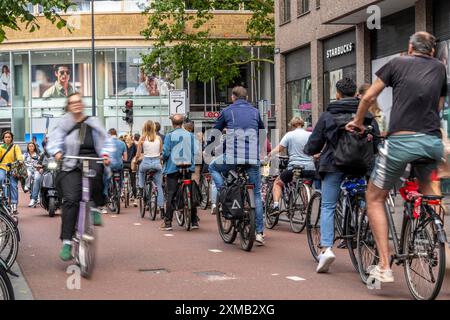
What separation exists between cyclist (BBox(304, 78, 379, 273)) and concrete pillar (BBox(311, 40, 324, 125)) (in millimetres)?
19281

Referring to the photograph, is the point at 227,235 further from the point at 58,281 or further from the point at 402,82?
the point at 402,82

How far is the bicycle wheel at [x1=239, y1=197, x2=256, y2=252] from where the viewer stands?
401 inches

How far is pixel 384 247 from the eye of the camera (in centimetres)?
692

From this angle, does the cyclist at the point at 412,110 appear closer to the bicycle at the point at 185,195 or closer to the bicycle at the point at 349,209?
the bicycle at the point at 349,209

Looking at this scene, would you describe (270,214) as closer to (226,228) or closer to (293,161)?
(293,161)

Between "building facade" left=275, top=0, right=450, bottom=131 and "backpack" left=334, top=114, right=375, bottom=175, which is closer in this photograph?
"backpack" left=334, top=114, right=375, bottom=175

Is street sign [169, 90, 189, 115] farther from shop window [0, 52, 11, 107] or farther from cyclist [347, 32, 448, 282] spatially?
shop window [0, 52, 11, 107]

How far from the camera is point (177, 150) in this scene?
13430mm

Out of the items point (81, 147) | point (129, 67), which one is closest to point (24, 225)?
point (81, 147)

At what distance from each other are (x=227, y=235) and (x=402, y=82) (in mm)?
5148

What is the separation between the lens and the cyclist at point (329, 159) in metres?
8.15

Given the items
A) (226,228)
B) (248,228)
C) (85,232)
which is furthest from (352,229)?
(226,228)

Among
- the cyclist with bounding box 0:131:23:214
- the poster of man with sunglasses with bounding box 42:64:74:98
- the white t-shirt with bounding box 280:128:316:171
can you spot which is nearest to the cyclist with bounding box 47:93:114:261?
the white t-shirt with bounding box 280:128:316:171

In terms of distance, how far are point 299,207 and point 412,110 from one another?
6.35 metres
